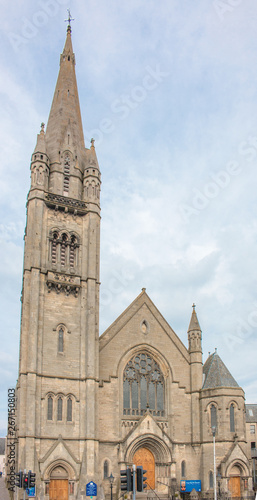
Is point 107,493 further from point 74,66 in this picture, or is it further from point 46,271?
point 74,66

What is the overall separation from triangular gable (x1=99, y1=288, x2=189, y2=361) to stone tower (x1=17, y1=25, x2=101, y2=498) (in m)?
2.28

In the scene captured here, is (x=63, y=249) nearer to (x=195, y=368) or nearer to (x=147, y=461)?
(x=195, y=368)

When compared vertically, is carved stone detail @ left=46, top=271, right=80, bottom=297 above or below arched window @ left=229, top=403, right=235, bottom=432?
above

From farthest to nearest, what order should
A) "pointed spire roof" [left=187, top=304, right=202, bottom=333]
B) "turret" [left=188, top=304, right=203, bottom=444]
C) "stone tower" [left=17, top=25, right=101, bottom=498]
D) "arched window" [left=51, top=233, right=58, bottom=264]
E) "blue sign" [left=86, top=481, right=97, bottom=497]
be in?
"pointed spire roof" [left=187, top=304, right=202, bottom=333]
"turret" [left=188, top=304, right=203, bottom=444]
"arched window" [left=51, top=233, right=58, bottom=264]
"stone tower" [left=17, top=25, right=101, bottom=498]
"blue sign" [left=86, top=481, right=97, bottom=497]

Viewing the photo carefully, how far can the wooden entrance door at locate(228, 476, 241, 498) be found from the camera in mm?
41672

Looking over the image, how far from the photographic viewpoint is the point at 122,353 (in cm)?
4412

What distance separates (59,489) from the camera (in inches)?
1463

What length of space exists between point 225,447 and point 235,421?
2405mm

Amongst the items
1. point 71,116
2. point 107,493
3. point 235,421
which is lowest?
point 107,493

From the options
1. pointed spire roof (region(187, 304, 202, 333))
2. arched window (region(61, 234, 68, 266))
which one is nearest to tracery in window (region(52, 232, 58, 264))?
arched window (region(61, 234, 68, 266))

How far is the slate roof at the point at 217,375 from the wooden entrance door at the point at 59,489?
15106 millimetres

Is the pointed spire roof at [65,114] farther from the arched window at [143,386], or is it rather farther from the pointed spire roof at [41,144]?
the arched window at [143,386]

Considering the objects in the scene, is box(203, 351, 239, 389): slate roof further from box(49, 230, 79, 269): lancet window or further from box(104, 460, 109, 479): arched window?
box(49, 230, 79, 269): lancet window

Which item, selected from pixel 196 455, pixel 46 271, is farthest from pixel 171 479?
pixel 46 271
